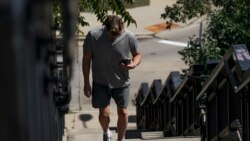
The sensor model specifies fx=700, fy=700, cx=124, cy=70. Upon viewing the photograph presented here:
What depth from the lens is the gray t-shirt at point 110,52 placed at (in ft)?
23.3

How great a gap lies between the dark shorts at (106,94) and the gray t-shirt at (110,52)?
86mm

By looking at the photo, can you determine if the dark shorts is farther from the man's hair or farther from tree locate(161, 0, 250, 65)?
tree locate(161, 0, 250, 65)

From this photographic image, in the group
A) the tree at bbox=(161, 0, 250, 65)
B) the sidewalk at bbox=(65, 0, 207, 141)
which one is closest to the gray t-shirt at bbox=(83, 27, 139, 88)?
the sidewalk at bbox=(65, 0, 207, 141)

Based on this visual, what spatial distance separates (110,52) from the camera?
7105 mm

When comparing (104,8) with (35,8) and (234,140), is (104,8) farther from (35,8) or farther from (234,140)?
(35,8)

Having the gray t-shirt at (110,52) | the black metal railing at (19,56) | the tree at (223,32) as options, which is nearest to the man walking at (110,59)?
the gray t-shirt at (110,52)

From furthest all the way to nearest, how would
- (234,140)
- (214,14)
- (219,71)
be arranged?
(214,14) < (219,71) < (234,140)

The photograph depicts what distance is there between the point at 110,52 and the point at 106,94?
49cm

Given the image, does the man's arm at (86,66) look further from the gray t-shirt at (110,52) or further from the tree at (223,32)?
the tree at (223,32)

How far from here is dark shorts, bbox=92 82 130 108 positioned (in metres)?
7.27

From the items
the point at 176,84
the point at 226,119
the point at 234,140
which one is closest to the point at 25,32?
the point at 234,140

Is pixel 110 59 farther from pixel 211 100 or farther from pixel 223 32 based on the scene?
pixel 223 32

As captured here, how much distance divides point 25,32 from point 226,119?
17.0 feet

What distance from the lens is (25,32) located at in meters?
1.13
